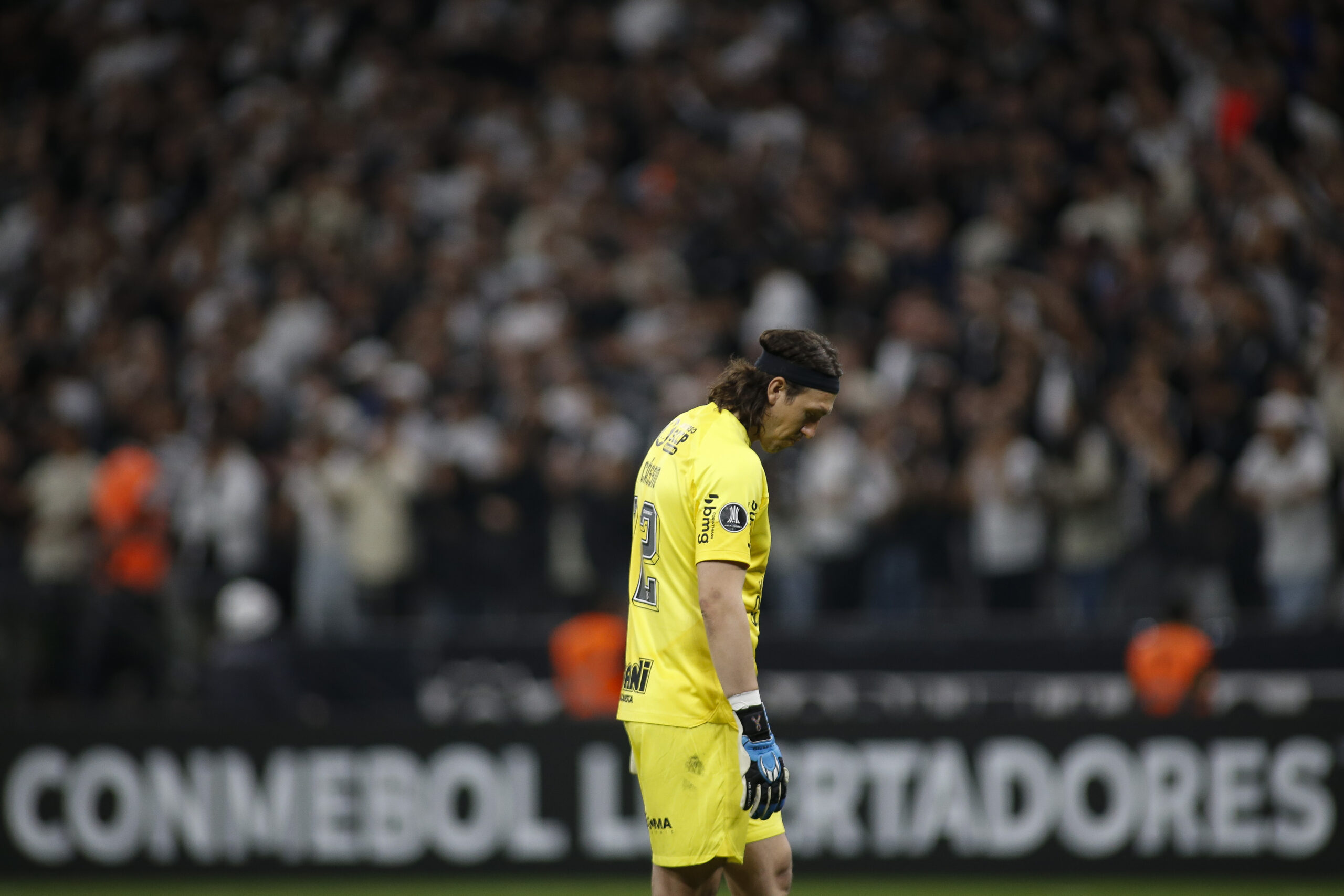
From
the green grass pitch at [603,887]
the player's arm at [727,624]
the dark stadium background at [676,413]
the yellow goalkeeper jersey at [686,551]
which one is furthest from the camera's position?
the dark stadium background at [676,413]

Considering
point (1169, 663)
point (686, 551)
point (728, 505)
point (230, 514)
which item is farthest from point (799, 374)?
point (230, 514)

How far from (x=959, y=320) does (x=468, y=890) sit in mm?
6102

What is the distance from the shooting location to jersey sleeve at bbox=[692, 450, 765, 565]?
5.04m

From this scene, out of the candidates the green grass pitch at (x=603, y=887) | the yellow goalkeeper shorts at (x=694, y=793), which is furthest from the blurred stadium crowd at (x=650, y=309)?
the yellow goalkeeper shorts at (x=694, y=793)

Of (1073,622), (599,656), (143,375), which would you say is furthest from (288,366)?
(1073,622)

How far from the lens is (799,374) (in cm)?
530

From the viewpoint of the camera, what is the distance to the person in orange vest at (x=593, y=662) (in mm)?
11695

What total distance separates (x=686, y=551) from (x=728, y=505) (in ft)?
0.85

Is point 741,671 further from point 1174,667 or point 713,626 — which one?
point 1174,667

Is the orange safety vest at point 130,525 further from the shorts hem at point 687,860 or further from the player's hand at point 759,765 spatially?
the player's hand at point 759,765

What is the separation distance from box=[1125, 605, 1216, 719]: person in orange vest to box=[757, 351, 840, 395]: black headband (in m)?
6.25

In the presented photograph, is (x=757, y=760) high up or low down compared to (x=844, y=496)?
down

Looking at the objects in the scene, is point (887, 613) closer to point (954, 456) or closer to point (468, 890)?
point (954, 456)

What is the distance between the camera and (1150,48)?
14.6m
